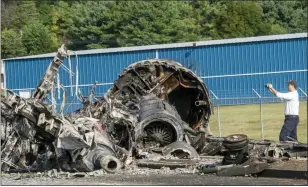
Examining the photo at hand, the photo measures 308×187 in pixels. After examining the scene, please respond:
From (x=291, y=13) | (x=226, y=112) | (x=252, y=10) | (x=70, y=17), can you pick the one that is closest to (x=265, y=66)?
(x=226, y=112)

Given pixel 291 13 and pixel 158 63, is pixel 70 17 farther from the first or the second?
pixel 158 63

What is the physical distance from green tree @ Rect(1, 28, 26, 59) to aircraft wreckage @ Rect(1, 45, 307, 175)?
18383 millimetres

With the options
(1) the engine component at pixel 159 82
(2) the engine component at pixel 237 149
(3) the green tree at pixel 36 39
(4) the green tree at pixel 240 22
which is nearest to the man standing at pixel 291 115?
(1) the engine component at pixel 159 82

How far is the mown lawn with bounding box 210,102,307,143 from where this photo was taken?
25.0 m

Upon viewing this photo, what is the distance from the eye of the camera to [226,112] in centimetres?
3281

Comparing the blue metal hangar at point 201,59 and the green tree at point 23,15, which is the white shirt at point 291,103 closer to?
the green tree at point 23,15

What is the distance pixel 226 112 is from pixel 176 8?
119 ft

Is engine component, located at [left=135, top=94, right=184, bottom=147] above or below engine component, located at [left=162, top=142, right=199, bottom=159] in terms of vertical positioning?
above

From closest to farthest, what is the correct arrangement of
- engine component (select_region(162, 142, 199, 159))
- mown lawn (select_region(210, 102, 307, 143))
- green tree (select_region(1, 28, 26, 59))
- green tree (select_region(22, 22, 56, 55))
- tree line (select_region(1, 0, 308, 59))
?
engine component (select_region(162, 142, 199, 159)) < mown lawn (select_region(210, 102, 307, 143)) < green tree (select_region(22, 22, 56, 55)) < green tree (select_region(1, 28, 26, 59)) < tree line (select_region(1, 0, 308, 59))

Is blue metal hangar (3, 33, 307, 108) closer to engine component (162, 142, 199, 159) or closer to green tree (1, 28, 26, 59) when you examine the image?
green tree (1, 28, 26, 59)

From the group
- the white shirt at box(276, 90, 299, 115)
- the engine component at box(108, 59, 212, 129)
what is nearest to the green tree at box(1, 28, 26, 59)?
the engine component at box(108, 59, 212, 129)

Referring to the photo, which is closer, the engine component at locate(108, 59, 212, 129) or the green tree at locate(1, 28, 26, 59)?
the engine component at locate(108, 59, 212, 129)

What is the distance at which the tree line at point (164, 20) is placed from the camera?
6275 cm

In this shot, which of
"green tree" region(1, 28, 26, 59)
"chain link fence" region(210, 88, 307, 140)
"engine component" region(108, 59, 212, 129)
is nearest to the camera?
"engine component" region(108, 59, 212, 129)
